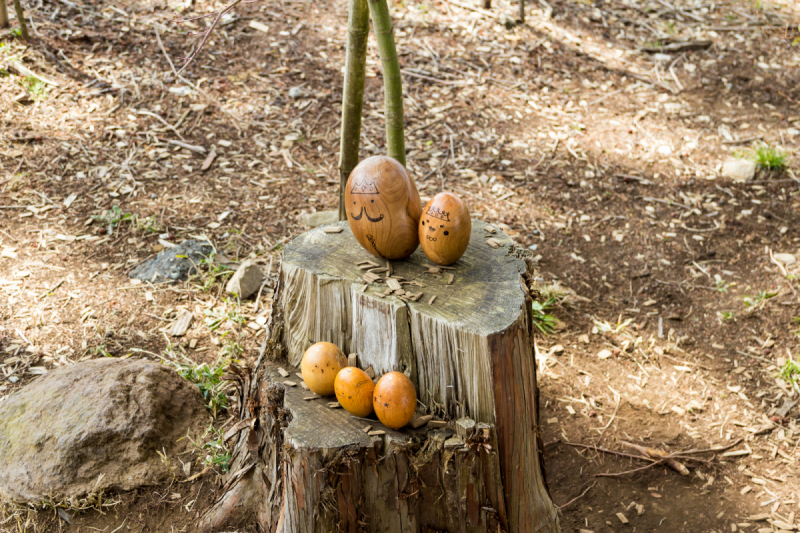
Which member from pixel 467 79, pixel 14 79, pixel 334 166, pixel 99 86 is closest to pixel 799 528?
pixel 334 166

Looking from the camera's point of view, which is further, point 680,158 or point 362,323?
point 680,158

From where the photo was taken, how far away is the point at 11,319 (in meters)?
3.71

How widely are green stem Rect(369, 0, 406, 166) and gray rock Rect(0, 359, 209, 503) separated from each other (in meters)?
1.72

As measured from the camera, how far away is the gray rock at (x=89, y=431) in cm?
281

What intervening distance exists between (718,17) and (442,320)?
729 cm

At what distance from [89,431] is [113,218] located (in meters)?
2.10

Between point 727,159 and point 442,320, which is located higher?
point 442,320

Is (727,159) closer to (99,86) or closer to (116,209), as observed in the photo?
(116,209)

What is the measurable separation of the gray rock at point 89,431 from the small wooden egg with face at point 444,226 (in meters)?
A: 1.60

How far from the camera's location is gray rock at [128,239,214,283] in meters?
4.11

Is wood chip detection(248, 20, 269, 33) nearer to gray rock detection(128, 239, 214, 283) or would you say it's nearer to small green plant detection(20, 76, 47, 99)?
small green plant detection(20, 76, 47, 99)

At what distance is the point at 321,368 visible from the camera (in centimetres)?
232

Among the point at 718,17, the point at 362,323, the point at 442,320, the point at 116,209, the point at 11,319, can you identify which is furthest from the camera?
the point at 718,17

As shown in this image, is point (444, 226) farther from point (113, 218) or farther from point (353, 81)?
point (113, 218)
